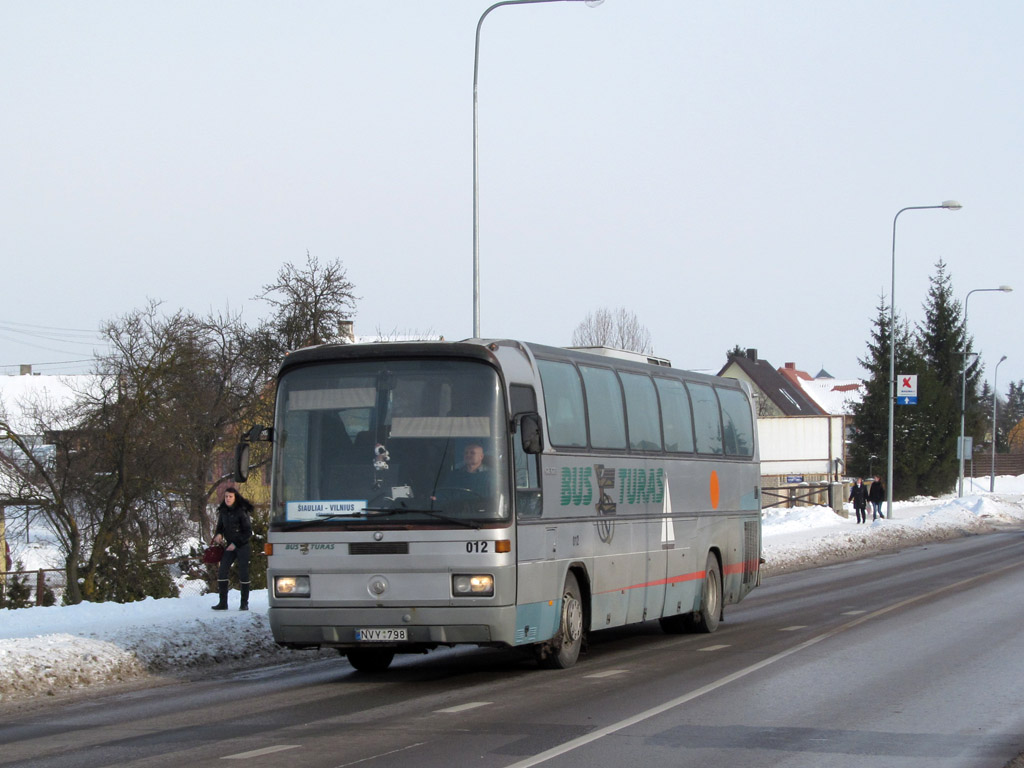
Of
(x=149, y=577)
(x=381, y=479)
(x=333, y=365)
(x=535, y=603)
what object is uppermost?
(x=333, y=365)

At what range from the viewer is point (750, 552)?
63.9ft

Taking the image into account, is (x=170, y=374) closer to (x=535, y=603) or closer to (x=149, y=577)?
(x=149, y=577)

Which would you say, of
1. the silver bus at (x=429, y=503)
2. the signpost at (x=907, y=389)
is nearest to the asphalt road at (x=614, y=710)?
the silver bus at (x=429, y=503)

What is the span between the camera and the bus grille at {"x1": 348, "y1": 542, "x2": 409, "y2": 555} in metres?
11.9

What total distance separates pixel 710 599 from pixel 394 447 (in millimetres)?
6786

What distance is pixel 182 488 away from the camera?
47906 mm

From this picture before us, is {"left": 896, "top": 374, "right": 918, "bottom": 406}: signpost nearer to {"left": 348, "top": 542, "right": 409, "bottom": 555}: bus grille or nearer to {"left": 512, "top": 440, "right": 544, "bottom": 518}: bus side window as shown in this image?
{"left": 512, "top": 440, "right": 544, "bottom": 518}: bus side window

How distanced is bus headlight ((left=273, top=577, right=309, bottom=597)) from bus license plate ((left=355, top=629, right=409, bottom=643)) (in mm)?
668

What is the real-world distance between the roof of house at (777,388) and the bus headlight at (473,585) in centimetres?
9993

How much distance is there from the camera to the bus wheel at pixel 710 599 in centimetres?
1714

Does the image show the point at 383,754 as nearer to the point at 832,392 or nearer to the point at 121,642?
the point at 121,642

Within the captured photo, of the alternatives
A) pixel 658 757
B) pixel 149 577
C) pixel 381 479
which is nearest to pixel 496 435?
pixel 381 479

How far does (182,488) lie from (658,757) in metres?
41.3

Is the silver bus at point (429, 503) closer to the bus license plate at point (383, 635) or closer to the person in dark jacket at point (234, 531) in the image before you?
the bus license plate at point (383, 635)
